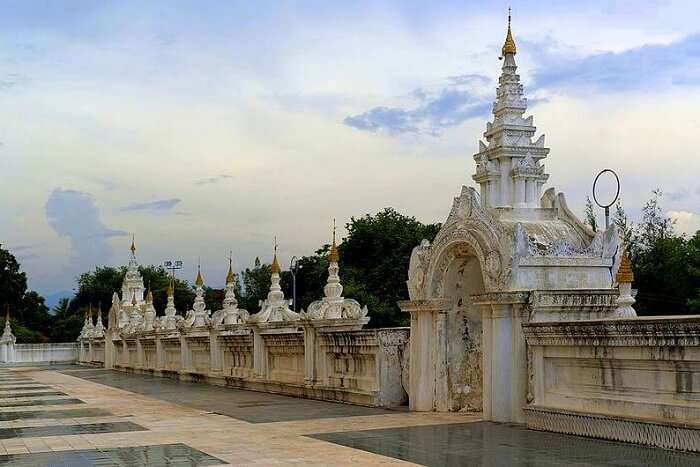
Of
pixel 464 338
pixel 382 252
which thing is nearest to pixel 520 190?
pixel 464 338

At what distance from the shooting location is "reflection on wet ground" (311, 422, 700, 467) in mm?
12086

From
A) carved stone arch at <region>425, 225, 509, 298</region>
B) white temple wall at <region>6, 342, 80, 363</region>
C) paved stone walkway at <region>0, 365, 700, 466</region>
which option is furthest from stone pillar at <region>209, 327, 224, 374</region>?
white temple wall at <region>6, 342, 80, 363</region>

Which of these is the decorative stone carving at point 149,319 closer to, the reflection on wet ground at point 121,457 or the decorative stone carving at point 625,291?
the reflection on wet ground at point 121,457

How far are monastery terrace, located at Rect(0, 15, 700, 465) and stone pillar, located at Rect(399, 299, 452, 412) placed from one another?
1.2 inches

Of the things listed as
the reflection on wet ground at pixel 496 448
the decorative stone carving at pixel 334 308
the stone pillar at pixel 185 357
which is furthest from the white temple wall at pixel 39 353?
the reflection on wet ground at pixel 496 448

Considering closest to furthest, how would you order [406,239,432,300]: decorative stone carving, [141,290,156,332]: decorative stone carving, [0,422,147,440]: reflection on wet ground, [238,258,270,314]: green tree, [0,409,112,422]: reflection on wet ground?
[0,422,147,440]: reflection on wet ground < [406,239,432,300]: decorative stone carving < [0,409,112,422]: reflection on wet ground < [141,290,156,332]: decorative stone carving < [238,258,270,314]: green tree

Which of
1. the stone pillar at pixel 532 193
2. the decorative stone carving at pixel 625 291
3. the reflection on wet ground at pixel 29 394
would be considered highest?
the stone pillar at pixel 532 193

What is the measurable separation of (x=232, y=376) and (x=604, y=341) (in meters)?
18.3

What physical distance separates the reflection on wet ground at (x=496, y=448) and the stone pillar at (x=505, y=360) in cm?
38

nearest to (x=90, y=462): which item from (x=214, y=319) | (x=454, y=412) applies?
(x=454, y=412)

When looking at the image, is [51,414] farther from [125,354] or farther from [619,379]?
[125,354]

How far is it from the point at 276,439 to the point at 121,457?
104 inches

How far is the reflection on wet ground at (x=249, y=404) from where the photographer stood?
64.0 feet

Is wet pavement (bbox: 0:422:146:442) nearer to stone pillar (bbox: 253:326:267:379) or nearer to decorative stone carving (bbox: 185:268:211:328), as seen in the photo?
stone pillar (bbox: 253:326:267:379)
